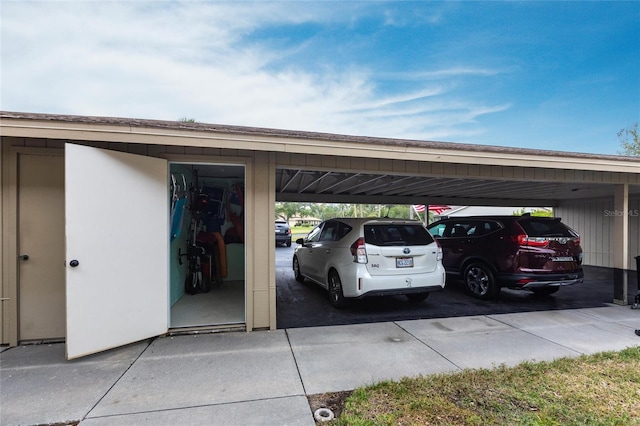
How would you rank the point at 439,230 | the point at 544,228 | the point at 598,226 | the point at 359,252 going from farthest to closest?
the point at 598,226 → the point at 439,230 → the point at 544,228 → the point at 359,252

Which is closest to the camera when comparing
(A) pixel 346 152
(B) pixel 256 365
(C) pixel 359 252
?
(B) pixel 256 365

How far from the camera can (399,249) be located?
462 centimetres

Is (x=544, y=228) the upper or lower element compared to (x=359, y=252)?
upper

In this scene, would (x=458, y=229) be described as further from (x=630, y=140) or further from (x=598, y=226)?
(x=630, y=140)

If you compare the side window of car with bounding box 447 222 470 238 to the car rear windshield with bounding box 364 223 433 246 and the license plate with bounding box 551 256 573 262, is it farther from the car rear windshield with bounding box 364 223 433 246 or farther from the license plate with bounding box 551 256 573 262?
the car rear windshield with bounding box 364 223 433 246

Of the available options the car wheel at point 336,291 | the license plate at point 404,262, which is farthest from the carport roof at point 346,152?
the car wheel at point 336,291

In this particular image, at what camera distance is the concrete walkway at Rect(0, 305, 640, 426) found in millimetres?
2346

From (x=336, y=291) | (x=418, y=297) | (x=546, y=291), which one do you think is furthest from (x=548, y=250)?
(x=336, y=291)

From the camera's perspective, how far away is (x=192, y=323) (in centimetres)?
422

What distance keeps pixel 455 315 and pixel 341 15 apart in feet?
39.7

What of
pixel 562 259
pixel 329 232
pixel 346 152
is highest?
pixel 346 152

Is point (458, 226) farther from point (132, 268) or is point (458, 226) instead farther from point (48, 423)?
point (48, 423)

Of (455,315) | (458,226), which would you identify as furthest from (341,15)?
(455,315)

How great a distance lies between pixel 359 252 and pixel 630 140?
77.0ft
